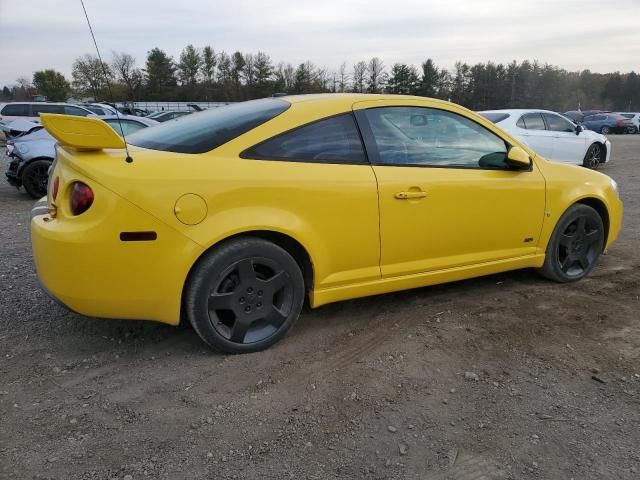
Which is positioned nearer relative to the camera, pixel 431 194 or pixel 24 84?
pixel 431 194

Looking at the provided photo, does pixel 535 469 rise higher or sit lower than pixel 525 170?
lower

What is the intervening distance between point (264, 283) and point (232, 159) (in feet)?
2.39

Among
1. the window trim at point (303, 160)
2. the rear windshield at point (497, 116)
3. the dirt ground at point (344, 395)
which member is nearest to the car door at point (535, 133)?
→ the rear windshield at point (497, 116)

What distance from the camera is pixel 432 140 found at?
3.60 m

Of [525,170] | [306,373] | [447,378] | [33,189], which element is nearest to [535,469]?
[447,378]

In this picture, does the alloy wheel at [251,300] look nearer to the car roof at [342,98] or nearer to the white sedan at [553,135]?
the car roof at [342,98]

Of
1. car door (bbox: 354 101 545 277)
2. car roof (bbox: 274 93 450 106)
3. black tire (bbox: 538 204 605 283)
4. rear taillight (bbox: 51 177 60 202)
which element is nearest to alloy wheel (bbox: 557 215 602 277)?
black tire (bbox: 538 204 605 283)

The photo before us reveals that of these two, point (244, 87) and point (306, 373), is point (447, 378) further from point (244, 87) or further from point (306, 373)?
point (244, 87)

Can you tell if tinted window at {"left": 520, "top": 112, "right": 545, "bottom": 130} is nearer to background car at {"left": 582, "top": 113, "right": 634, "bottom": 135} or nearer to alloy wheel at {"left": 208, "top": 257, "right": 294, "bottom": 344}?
alloy wheel at {"left": 208, "top": 257, "right": 294, "bottom": 344}

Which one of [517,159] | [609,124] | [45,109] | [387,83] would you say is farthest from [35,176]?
[387,83]

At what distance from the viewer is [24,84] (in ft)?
237

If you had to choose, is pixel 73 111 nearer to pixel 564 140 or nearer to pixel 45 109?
pixel 45 109

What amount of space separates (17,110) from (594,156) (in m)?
Result: 19.3

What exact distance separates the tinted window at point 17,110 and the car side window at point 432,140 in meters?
19.8
